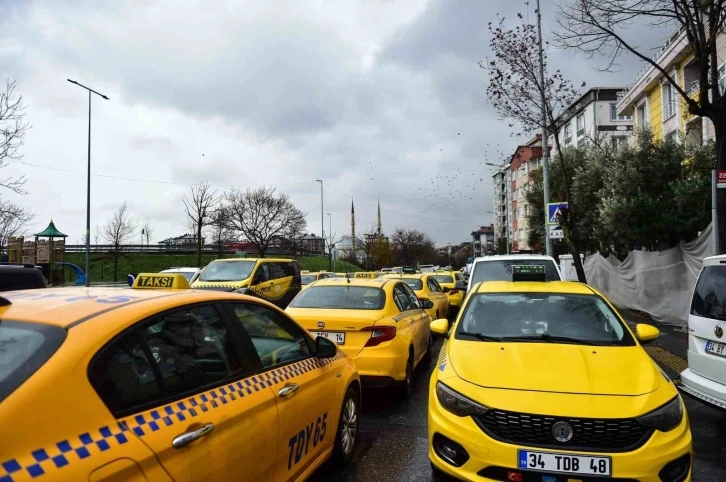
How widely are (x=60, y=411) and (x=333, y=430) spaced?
2.50m

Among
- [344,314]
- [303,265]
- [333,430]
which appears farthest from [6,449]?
[303,265]

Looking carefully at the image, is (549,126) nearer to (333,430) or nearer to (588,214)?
(588,214)

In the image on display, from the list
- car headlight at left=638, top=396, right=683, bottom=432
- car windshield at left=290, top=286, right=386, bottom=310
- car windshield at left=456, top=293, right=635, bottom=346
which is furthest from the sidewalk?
car windshield at left=290, top=286, right=386, bottom=310

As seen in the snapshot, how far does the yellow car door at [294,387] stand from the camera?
3.18 meters

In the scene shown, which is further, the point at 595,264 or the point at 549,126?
the point at 595,264

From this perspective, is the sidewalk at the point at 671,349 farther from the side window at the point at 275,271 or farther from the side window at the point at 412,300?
the side window at the point at 275,271

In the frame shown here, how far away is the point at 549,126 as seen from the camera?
16.0 metres

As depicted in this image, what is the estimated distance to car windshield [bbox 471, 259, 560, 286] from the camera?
10.4 meters

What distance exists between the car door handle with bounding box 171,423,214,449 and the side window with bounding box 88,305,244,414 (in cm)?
19

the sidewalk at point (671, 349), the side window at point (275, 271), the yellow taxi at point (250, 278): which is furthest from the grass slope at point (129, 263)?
the sidewalk at point (671, 349)

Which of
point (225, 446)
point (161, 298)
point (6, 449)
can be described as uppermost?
point (161, 298)

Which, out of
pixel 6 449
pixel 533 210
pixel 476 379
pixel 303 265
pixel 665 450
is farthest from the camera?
pixel 303 265

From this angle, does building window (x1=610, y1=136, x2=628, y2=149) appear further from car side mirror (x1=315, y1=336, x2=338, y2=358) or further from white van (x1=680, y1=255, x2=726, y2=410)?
car side mirror (x1=315, y1=336, x2=338, y2=358)

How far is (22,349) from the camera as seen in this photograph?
2027mm
